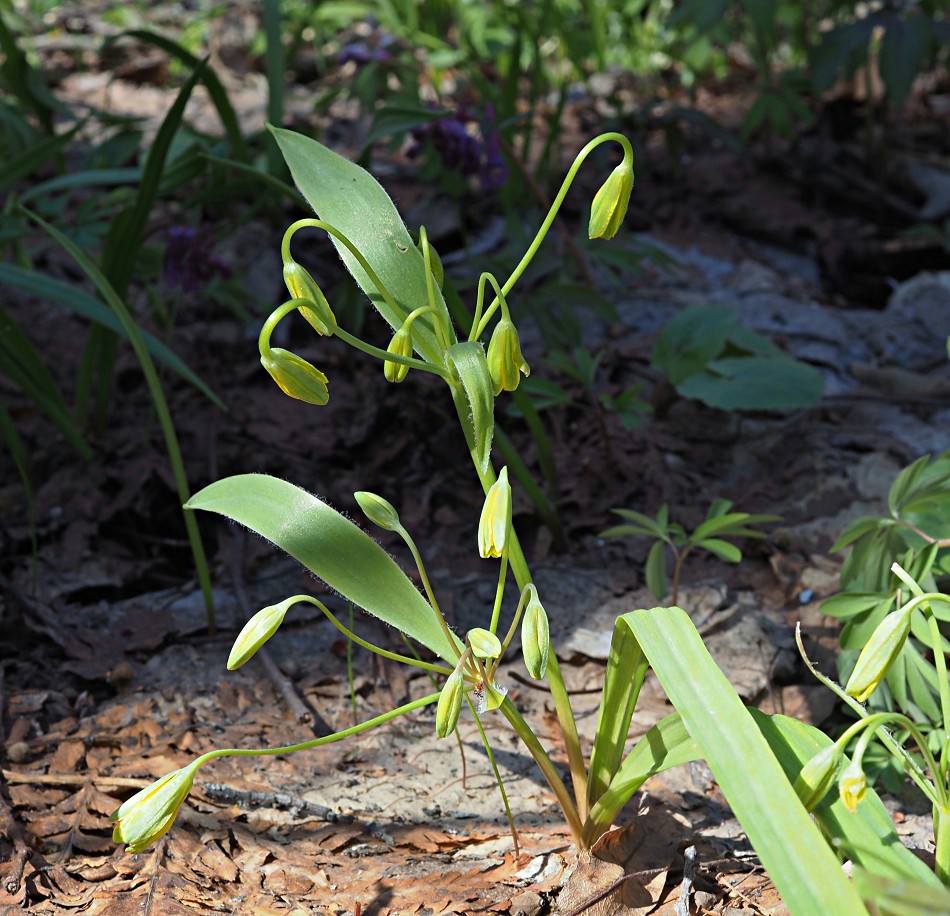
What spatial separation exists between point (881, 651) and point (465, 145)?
1726 millimetres

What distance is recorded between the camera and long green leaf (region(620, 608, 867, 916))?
0.79 m

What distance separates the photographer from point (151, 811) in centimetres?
93

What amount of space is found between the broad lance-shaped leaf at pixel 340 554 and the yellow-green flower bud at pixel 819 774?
403mm

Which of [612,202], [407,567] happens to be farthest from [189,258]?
[612,202]

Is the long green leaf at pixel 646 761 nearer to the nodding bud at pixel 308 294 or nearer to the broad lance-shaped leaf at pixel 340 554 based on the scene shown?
the broad lance-shaped leaf at pixel 340 554

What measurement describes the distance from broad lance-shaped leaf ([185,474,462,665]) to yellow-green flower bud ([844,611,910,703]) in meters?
0.44

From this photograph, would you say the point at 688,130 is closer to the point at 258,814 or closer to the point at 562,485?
the point at 562,485

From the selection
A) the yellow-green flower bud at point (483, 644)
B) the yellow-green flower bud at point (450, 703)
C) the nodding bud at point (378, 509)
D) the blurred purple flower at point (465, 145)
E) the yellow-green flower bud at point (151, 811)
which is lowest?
the yellow-green flower bud at point (151, 811)

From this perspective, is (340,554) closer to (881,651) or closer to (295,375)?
(295,375)

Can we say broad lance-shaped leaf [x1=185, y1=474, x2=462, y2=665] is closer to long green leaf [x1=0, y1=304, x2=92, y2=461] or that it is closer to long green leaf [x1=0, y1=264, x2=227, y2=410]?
long green leaf [x1=0, y1=264, x2=227, y2=410]

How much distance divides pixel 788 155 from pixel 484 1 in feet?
4.67

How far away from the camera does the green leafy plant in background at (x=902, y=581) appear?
122cm

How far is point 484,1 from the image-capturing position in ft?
12.6

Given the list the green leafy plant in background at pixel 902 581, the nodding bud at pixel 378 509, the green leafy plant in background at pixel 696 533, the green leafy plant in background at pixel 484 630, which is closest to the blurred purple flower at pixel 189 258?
the green leafy plant in background at pixel 484 630
